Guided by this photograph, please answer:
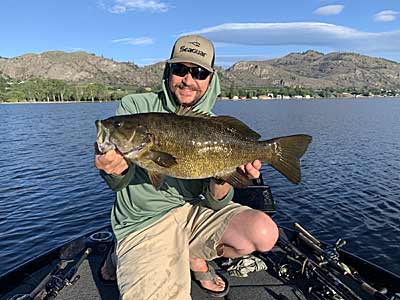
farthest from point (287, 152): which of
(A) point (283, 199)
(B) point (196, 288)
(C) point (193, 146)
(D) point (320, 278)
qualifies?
(A) point (283, 199)

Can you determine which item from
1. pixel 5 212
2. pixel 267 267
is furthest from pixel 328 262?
pixel 5 212

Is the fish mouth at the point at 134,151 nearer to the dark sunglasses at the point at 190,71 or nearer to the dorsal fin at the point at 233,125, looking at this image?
the dorsal fin at the point at 233,125

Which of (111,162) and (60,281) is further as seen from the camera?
(60,281)

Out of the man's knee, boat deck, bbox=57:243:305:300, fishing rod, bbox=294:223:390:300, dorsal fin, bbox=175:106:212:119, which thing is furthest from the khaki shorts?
fishing rod, bbox=294:223:390:300

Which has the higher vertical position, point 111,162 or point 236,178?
point 111,162

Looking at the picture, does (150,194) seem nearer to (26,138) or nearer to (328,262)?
(328,262)

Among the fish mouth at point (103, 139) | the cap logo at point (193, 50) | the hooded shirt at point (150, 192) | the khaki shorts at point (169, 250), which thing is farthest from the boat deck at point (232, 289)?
the cap logo at point (193, 50)

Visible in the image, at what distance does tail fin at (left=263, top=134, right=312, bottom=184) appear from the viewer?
4008 millimetres

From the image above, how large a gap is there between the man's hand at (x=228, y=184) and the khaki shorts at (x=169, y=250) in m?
0.43

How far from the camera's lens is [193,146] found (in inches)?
158

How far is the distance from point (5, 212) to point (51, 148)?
1668 cm

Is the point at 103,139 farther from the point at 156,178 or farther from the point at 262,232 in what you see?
the point at 262,232

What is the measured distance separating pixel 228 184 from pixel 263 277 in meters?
2.05

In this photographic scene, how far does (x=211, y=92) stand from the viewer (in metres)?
4.93
